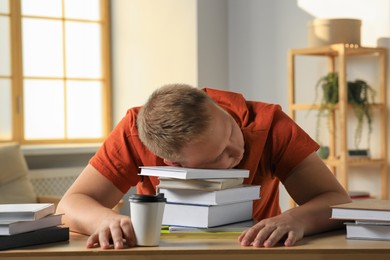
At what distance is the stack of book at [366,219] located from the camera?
1.60 meters

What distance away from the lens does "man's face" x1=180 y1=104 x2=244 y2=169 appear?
1707mm

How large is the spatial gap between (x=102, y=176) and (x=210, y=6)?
3728mm

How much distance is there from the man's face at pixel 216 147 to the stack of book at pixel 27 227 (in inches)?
12.2

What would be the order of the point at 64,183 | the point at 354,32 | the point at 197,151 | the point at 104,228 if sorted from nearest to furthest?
the point at 104,228 → the point at 197,151 → the point at 354,32 → the point at 64,183

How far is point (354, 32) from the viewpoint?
15.6ft

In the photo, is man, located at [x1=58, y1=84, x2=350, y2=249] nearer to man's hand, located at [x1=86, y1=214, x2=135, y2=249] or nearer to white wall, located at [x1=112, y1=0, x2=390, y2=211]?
man's hand, located at [x1=86, y1=214, x2=135, y2=249]

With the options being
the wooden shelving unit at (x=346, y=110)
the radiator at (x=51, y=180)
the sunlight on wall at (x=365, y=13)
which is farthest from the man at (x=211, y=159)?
the radiator at (x=51, y=180)

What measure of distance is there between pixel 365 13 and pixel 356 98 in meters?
0.54

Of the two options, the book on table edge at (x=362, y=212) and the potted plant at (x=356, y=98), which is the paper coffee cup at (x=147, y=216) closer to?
the book on table edge at (x=362, y=212)

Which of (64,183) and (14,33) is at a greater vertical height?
(14,33)

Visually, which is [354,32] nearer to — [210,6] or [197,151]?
[210,6]

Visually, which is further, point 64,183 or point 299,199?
point 64,183

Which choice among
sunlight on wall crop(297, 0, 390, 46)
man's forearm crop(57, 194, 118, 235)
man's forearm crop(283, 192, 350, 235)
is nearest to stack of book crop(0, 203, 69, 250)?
man's forearm crop(57, 194, 118, 235)

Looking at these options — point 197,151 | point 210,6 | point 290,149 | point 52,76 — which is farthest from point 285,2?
point 197,151
